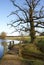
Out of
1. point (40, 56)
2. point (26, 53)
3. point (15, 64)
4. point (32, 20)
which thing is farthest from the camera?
point (32, 20)

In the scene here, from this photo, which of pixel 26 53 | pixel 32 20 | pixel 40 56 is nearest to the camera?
pixel 40 56

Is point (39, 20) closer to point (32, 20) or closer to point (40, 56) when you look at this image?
point (32, 20)

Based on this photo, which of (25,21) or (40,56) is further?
(25,21)

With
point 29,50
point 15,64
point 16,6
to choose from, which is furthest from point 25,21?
point 15,64

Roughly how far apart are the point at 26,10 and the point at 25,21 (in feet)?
5.38

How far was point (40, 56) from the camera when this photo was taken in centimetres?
1772

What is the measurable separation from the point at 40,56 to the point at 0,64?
5614 mm

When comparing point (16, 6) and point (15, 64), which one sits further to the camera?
point (16, 6)

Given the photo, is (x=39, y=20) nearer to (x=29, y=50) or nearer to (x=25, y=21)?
(x=25, y=21)

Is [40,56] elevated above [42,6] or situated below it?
below

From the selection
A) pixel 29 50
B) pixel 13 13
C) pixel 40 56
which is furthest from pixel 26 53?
pixel 13 13

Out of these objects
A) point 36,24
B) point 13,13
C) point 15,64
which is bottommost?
point 15,64

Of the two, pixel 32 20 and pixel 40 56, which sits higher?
pixel 32 20

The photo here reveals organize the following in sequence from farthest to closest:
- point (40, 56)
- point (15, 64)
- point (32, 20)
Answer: point (32, 20), point (40, 56), point (15, 64)
